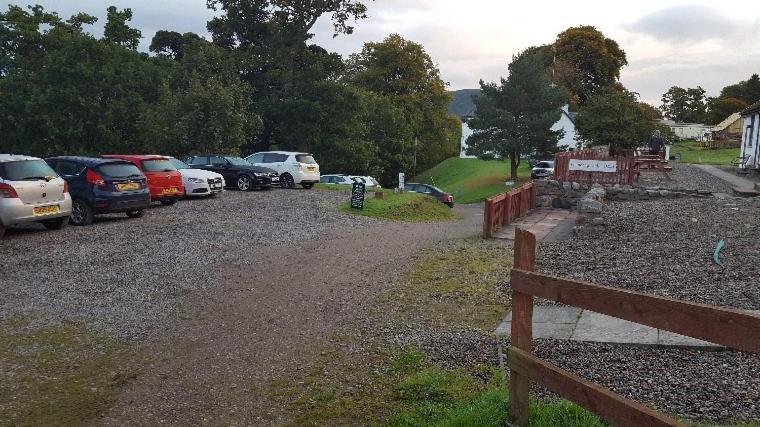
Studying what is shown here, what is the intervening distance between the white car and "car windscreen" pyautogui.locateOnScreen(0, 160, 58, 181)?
276 inches

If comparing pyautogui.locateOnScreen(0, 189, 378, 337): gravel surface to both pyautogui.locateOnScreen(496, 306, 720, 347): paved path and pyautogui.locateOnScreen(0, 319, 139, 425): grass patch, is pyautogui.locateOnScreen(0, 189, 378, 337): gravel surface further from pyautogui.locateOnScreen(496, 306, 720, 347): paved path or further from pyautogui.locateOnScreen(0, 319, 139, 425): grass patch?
pyautogui.locateOnScreen(496, 306, 720, 347): paved path

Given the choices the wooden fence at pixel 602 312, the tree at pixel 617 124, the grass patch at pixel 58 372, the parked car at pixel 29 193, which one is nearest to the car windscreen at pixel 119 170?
the parked car at pixel 29 193

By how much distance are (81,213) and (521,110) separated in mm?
29193

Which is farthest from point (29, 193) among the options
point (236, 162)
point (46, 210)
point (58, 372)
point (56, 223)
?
point (236, 162)

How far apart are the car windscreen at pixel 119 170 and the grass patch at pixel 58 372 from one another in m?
8.25

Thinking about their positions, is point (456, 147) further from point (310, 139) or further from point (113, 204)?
point (113, 204)

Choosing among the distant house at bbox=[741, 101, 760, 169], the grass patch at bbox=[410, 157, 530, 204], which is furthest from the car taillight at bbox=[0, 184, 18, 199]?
the distant house at bbox=[741, 101, 760, 169]

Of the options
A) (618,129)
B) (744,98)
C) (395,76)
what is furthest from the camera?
(744,98)

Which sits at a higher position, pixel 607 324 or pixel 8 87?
pixel 8 87

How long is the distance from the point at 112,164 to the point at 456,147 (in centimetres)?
6695

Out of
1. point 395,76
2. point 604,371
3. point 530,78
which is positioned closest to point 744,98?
point 395,76

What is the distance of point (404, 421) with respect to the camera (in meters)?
4.27

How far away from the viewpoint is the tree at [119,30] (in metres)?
40.1

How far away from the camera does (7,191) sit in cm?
1179
